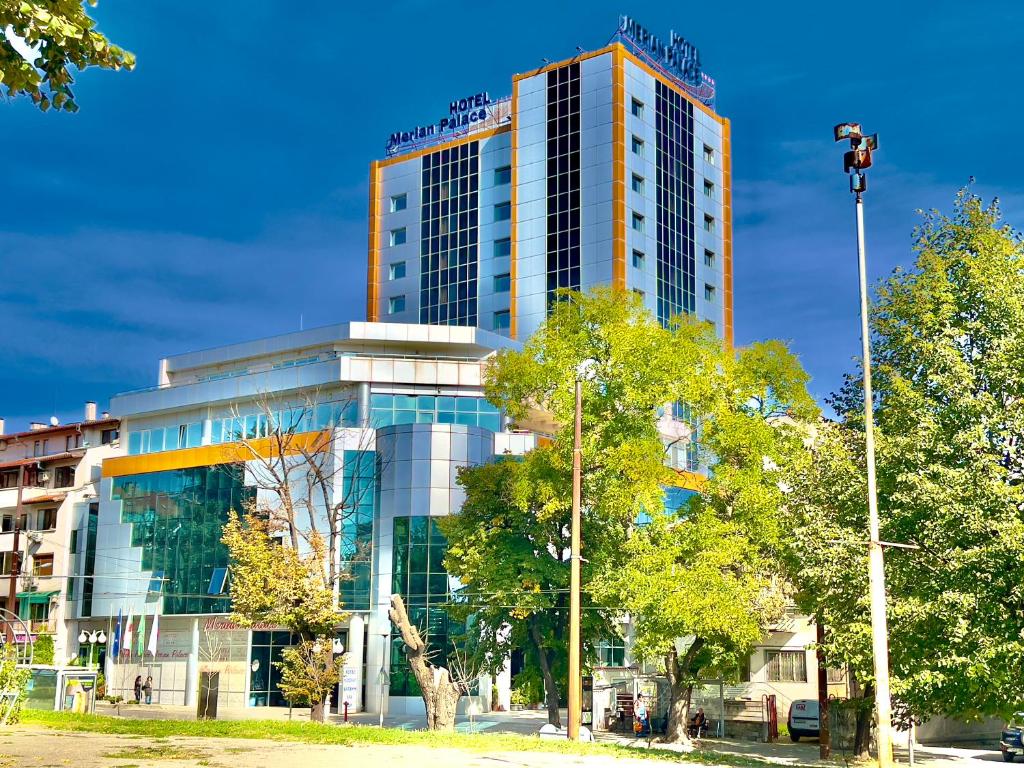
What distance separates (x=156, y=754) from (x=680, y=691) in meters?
20.3

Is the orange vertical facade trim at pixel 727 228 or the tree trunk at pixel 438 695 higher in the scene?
the orange vertical facade trim at pixel 727 228

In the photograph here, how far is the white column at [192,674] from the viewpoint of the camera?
63.4m

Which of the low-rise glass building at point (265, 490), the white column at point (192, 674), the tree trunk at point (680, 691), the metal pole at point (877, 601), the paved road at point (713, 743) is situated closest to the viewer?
the metal pole at point (877, 601)

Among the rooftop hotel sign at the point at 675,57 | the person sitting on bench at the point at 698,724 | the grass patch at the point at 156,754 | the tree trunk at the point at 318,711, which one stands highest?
the rooftop hotel sign at the point at 675,57

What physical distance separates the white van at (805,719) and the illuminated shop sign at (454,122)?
7030cm

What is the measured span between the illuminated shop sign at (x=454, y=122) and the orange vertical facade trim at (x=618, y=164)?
14.8 meters

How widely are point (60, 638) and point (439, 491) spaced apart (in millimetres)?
30557

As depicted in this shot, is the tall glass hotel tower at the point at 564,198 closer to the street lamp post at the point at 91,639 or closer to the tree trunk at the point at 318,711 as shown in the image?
the street lamp post at the point at 91,639

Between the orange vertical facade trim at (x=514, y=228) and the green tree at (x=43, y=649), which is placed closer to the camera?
the green tree at (x=43, y=649)

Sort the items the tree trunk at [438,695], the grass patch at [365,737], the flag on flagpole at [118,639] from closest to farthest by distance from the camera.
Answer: the grass patch at [365,737] → the tree trunk at [438,695] → the flag on flagpole at [118,639]

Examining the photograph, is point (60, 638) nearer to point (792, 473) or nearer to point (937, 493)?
point (792, 473)

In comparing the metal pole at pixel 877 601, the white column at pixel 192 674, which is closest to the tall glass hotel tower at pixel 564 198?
the white column at pixel 192 674

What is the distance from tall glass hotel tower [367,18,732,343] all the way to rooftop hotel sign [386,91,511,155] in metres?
0.12

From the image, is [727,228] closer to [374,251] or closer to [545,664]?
[374,251]
